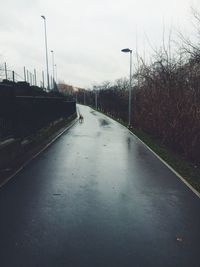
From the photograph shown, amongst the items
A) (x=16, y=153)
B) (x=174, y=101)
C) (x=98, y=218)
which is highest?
(x=174, y=101)

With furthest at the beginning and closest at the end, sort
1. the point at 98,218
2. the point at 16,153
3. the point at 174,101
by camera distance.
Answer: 1. the point at 174,101
2. the point at 16,153
3. the point at 98,218

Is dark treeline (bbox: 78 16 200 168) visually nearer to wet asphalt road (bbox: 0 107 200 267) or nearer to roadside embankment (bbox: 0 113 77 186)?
wet asphalt road (bbox: 0 107 200 267)

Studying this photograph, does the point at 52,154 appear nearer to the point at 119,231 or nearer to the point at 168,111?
the point at 168,111

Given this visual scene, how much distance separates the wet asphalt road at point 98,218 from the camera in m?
4.96

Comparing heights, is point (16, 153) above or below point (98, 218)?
above

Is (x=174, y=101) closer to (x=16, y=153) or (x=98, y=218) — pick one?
Result: (x=16, y=153)

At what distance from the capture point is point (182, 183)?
9.62 meters

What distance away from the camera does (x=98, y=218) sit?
259 inches

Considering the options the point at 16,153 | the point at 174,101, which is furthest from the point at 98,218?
the point at 174,101

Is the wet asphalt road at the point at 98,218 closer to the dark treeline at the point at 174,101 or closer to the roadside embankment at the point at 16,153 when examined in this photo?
the roadside embankment at the point at 16,153

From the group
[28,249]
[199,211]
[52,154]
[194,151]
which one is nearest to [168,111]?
[194,151]

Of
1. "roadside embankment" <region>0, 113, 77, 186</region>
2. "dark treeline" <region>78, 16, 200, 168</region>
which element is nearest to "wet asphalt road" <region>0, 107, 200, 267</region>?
"roadside embankment" <region>0, 113, 77, 186</region>

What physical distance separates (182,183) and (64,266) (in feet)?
19.1

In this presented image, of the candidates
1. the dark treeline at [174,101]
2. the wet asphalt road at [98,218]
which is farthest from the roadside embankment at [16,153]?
the dark treeline at [174,101]
